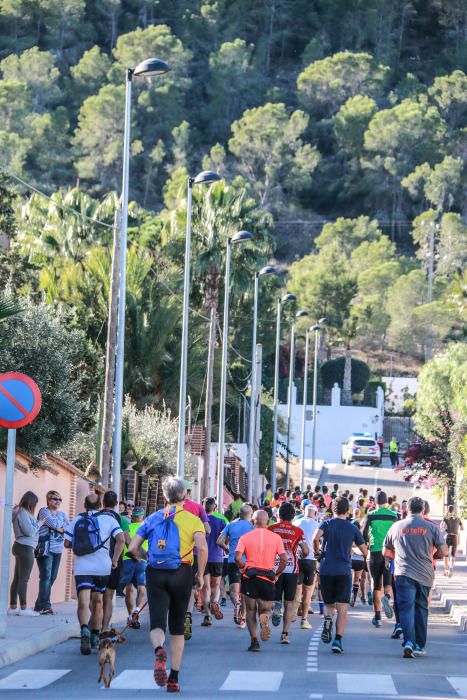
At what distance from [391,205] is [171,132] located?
25649 mm

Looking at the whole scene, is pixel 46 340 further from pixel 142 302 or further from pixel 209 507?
pixel 142 302

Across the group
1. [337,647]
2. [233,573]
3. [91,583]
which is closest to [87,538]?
[91,583]

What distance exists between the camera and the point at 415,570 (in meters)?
15.9

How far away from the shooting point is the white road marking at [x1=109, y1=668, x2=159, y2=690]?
1272cm

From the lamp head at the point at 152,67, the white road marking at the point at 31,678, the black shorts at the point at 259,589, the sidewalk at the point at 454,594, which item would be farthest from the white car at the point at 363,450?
the white road marking at the point at 31,678

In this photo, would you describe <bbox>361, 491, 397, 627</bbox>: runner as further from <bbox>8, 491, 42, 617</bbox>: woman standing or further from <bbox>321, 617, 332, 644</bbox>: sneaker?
<bbox>8, 491, 42, 617</bbox>: woman standing

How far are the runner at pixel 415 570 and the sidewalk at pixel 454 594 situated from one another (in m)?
5.05

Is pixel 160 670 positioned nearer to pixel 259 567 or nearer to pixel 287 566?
pixel 259 567

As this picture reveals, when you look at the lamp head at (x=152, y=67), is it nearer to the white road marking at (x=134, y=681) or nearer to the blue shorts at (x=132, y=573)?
the blue shorts at (x=132, y=573)

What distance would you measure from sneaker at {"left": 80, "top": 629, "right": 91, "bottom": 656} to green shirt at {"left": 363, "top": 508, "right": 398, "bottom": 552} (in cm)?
599

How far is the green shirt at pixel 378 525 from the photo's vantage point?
795 inches

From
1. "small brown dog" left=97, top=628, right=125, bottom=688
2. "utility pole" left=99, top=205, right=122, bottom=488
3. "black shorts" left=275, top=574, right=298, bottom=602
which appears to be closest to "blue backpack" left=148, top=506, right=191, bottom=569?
"small brown dog" left=97, top=628, right=125, bottom=688

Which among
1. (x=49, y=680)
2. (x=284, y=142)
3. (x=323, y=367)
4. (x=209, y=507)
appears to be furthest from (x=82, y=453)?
(x=284, y=142)

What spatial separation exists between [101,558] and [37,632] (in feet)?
6.32
